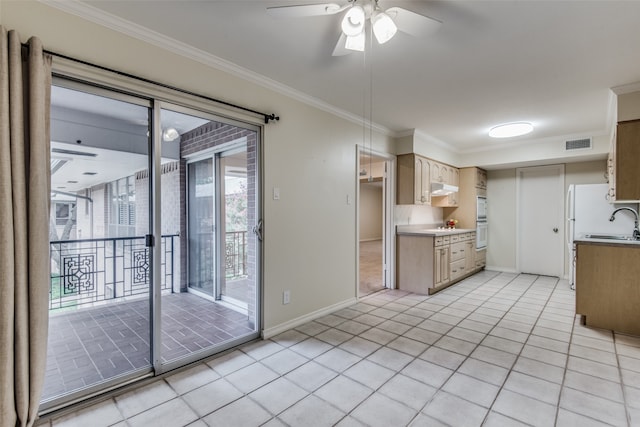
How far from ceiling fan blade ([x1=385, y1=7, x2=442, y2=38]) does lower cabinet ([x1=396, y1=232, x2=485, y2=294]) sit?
3.17 m

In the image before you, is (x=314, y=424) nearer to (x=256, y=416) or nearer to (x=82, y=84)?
(x=256, y=416)

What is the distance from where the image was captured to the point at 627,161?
10.1 feet

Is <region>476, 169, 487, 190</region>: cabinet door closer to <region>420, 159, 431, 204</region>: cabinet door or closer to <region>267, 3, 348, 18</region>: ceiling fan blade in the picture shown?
<region>420, 159, 431, 204</region>: cabinet door

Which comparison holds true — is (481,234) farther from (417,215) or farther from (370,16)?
(370,16)

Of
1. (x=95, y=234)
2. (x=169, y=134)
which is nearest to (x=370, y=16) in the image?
(x=169, y=134)

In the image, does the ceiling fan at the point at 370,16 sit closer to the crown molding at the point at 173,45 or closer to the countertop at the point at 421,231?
the crown molding at the point at 173,45

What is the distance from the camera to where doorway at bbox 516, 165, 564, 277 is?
553 centimetres

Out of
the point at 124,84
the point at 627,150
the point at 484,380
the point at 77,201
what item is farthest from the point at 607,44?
the point at 77,201

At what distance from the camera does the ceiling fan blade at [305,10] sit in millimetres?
1578

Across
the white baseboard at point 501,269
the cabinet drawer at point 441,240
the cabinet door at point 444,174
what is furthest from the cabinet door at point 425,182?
the white baseboard at point 501,269

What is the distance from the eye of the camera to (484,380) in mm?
2184

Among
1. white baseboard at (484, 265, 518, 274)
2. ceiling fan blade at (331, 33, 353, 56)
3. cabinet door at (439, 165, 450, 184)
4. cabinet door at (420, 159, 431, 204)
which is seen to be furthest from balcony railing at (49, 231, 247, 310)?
white baseboard at (484, 265, 518, 274)

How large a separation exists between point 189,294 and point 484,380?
3.62 m

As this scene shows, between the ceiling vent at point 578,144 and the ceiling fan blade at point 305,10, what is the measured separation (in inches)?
196
